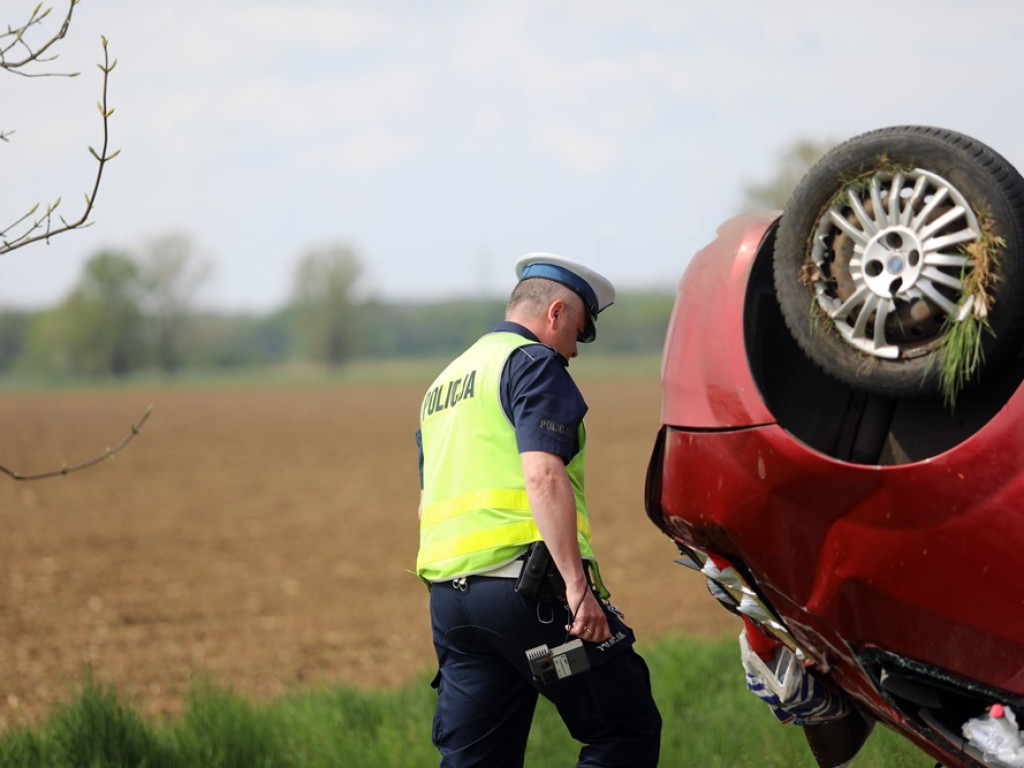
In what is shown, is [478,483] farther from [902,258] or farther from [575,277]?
[902,258]

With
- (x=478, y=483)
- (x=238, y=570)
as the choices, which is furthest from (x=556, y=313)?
(x=238, y=570)

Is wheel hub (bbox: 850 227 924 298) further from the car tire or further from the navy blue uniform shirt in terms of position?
the navy blue uniform shirt

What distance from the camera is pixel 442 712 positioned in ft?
11.7

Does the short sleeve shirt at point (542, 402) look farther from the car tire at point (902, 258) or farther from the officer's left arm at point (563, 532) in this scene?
the car tire at point (902, 258)

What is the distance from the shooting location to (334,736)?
527 cm

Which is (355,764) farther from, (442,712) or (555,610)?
(555,610)

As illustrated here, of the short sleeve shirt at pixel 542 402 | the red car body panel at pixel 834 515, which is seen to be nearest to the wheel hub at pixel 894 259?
the red car body panel at pixel 834 515

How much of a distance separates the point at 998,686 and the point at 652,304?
10050 cm

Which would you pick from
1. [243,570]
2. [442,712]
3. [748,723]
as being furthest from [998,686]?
[243,570]

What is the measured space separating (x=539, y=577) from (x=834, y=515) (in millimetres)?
868

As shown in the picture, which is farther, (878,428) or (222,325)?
(222,325)

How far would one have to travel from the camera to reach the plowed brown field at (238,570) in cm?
949

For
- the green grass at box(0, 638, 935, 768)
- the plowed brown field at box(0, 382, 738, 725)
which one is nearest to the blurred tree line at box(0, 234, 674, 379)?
the plowed brown field at box(0, 382, 738, 725)

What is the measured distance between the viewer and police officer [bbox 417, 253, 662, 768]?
3.29 metres
